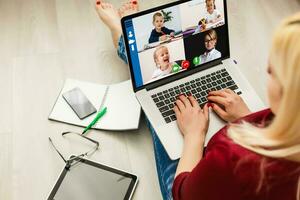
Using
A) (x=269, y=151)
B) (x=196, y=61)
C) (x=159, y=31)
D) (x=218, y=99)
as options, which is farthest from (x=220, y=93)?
(x=269, y=151)

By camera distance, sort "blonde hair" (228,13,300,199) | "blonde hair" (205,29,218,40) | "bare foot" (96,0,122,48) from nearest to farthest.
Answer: "blonde hair" (228,13,300,199) < "blonde hair" (205,29,218,40) < "bare foot" (96,0,122,48)

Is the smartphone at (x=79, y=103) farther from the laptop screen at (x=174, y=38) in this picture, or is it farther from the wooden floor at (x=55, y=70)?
the laptop screen at (x=174, y=38)

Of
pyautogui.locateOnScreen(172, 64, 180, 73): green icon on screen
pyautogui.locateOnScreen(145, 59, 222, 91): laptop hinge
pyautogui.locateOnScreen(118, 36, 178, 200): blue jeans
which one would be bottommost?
pyautogui.locateOnScreen(118, 36, 178, 200): blue jeans

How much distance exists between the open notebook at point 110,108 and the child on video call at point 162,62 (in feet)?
0.67

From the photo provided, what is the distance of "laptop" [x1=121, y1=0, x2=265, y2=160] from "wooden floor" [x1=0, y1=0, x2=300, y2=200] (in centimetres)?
23

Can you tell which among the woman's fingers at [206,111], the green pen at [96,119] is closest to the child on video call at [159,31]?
the woman's fingers at [206,111]

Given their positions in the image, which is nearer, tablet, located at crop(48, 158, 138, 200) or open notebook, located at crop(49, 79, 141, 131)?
tablet, located at crop(48, 158, 138, 200)

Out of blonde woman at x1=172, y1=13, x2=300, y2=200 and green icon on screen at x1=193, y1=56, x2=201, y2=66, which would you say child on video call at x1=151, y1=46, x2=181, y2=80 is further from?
blonde woman at x1=172, y1=13, x2=300, y2=200

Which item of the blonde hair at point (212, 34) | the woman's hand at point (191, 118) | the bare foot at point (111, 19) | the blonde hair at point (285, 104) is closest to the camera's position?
the blonde hair at point (285, 104)

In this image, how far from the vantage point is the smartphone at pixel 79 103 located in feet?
4.71

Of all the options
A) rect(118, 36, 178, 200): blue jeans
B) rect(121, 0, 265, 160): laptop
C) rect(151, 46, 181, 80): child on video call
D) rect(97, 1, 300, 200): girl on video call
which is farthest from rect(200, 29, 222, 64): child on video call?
rect(97, 1, 300, 200): girl on video call

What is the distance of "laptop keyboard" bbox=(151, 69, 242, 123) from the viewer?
1.23m

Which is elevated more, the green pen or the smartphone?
the smartphone

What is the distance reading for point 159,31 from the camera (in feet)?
3.93
